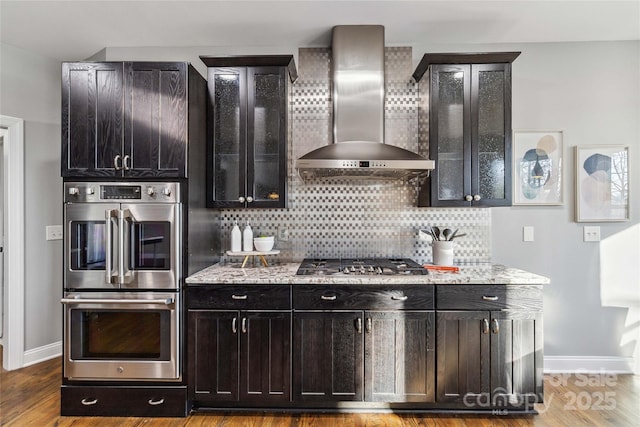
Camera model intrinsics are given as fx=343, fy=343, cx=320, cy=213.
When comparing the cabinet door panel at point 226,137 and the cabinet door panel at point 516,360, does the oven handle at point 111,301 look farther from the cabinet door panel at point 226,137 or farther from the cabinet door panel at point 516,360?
the cabinet door panel at point 516,360

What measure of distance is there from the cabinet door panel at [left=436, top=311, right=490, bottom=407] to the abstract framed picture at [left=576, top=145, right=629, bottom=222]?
4.91 ft

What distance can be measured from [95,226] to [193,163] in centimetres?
74

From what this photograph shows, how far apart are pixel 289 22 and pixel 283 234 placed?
1.65m

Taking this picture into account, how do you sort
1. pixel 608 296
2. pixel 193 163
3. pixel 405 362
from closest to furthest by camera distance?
pixel 405 362 < pixel 193 163 < pixel 608 296

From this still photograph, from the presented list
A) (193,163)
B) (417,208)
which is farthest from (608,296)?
(193,163)

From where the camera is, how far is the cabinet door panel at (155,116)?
2260 millimetres

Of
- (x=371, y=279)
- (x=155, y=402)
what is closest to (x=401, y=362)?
(x=371, y=279)

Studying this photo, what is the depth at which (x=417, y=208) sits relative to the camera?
2.87 m

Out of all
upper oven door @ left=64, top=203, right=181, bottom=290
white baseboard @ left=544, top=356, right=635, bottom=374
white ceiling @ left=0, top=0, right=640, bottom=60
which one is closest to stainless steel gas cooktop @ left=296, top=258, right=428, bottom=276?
upper oven door @ left=64, top=203, right=181, bottom=290

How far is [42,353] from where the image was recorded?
3.08 metres

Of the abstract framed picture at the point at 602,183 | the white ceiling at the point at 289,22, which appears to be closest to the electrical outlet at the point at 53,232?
the white ceiling at the point at 289,22

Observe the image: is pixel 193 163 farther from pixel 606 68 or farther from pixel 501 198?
pixel 606 68

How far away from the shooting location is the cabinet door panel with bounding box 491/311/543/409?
7.16ft

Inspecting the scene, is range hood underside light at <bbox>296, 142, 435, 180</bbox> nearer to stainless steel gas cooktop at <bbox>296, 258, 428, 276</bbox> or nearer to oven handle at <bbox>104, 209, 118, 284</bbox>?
stainless steel gas cooktop at <bbox>296, 258, 428, 276</bbox>
